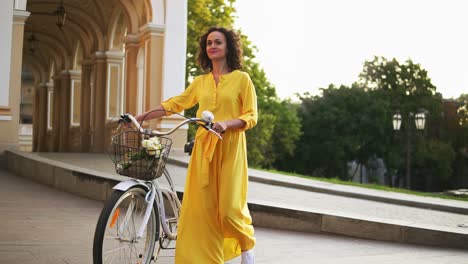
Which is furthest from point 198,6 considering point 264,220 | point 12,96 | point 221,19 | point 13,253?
point 13,253

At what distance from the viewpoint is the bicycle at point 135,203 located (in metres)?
4.15

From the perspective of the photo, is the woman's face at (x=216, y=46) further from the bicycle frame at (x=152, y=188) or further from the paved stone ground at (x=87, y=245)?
the paved stone ground at (x=87, y=245)

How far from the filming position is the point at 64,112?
97.5 feet

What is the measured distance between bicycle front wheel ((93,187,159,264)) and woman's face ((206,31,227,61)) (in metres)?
1.14

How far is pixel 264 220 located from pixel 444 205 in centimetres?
436

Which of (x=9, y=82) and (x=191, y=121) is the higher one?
(x=9, y=82)

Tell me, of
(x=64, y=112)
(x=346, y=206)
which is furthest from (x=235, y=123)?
(x=64, y=112)

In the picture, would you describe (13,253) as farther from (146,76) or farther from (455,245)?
(146,76)

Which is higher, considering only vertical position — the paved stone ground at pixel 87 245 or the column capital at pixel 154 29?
the column capital at pixel 154 29

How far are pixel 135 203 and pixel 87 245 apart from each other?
6.25 feet

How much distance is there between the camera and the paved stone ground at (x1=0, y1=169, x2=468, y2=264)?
18.6 feet

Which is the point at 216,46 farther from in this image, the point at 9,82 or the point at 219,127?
the point at 9,82

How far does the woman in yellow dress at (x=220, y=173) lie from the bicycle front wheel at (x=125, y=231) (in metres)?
0.24

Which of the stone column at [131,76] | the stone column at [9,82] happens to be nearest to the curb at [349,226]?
the stone column at [9,82]
